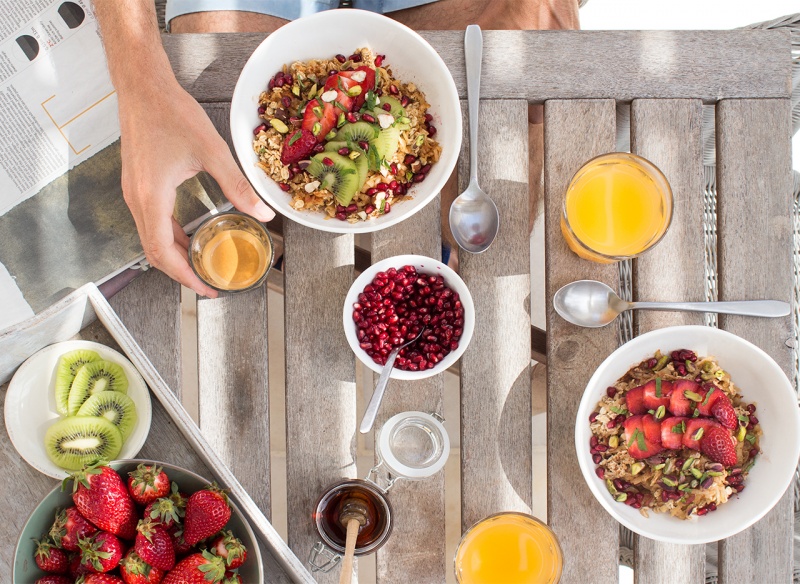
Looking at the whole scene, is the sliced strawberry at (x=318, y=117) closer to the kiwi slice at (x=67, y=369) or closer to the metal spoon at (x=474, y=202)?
the metal spoon at (x=474, y=202)

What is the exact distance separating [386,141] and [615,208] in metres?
0.45

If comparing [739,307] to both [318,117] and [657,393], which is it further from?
[318,117]

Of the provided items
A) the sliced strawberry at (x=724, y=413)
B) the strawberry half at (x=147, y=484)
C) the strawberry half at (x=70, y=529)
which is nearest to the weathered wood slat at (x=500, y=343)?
the sliced strawberry at (x=724, y=413)

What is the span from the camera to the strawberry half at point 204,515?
1043mm

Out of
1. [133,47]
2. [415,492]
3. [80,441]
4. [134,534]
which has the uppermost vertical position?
[133,47]

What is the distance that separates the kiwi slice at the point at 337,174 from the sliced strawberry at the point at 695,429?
698 mm

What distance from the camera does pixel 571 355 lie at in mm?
1267

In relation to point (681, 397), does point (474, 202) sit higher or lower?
higher

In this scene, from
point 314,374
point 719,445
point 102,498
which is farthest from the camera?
point 314,374

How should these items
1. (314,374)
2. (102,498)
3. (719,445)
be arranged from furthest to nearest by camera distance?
(314,374), (719,445), (102,498)

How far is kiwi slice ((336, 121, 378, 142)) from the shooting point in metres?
1.16

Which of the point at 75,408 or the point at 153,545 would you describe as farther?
the point at 75,408

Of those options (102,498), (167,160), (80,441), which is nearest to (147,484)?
(102,498)

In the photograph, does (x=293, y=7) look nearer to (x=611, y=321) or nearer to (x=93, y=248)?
(x=93, y=248)
